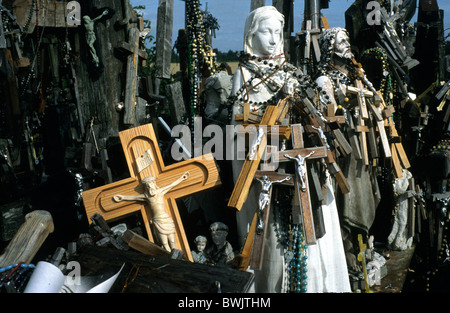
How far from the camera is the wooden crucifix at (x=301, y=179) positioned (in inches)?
161

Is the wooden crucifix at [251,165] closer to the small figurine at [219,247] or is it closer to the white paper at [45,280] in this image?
the small figurine at [219,247]

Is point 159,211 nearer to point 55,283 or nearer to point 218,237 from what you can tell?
point 218,237

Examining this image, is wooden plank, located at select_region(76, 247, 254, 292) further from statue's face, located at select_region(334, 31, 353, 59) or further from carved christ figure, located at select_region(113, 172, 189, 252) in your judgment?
statue's face, located at select_region(334, 31, 353, 59)

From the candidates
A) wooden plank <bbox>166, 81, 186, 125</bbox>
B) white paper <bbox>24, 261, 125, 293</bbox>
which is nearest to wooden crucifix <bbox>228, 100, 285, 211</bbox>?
white paper <bbox>24, 261, 125, 293</bbox>

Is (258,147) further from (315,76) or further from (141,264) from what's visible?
(315,76)

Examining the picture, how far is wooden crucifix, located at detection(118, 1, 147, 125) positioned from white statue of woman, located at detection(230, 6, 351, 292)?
121 centimetres

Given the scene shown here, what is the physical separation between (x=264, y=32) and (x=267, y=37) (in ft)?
0.16

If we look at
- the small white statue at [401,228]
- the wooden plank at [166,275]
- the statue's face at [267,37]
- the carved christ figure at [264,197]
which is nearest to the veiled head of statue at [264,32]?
the statue's face at [267,37]

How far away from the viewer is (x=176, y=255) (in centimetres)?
399

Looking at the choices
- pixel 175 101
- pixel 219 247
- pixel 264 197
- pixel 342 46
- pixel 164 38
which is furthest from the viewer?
pixel 175 101

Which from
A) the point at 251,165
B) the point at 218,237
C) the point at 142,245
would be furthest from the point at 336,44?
the point at 142,245

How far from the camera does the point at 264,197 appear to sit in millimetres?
4125
